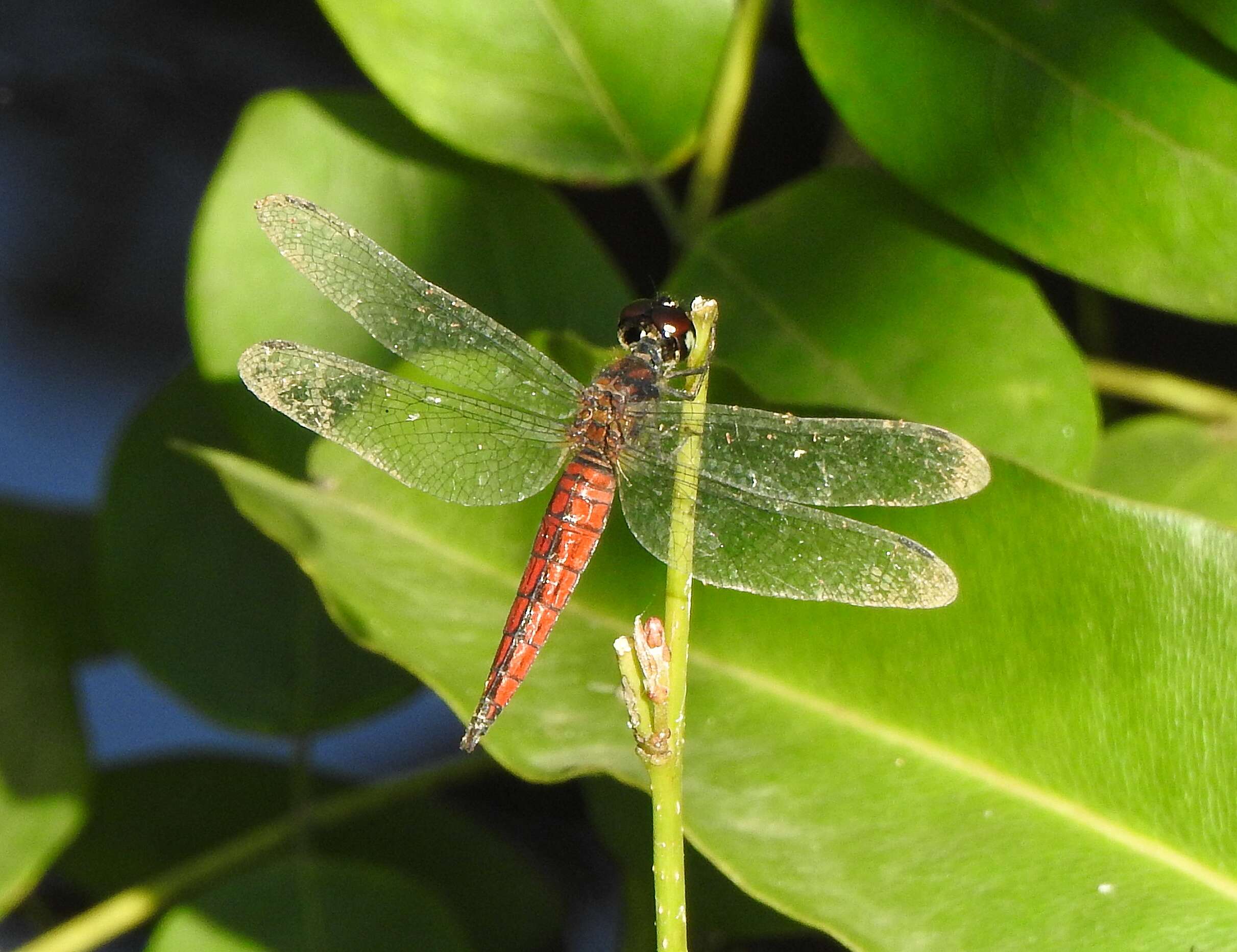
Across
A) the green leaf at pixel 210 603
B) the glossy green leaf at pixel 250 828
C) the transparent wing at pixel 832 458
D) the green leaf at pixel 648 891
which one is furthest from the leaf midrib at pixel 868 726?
the glossy green leaf at pixel 250 828

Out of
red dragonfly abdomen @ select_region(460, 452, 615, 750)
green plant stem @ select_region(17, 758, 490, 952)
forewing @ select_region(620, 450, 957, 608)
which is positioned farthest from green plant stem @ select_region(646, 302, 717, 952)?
green plant stem @ select_region(17, 758, 490, 952)

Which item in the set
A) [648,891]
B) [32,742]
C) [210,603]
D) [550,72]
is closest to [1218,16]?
[550,72]

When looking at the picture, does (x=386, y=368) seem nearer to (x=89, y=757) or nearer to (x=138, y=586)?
(x=138, y=586)

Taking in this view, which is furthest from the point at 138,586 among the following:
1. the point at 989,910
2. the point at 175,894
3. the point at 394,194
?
the point at 989,910

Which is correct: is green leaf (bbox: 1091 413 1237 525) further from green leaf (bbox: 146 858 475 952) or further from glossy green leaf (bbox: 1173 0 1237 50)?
green leaf (bbox: 146 858 475 952)

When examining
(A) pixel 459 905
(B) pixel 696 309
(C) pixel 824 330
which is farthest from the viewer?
(A) pixel 459 905

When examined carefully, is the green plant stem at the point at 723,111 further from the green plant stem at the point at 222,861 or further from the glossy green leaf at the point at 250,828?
the glossy green leaf at the point at 250,828

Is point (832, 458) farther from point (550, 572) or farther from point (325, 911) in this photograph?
point (325, 911)
